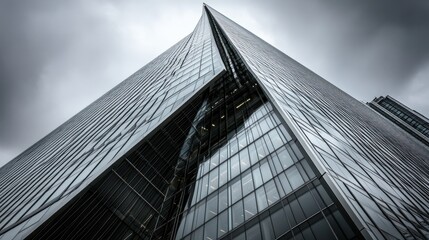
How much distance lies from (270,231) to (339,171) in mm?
4775

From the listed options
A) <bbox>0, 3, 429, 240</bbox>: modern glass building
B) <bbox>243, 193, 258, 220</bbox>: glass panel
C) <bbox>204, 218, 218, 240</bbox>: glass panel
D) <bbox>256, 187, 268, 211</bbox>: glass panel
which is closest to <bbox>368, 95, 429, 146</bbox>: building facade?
<bbox>0, 3, 429, 240</bbox>: modern glass building

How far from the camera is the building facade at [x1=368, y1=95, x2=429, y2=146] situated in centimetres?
12350

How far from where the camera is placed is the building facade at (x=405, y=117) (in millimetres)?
123500

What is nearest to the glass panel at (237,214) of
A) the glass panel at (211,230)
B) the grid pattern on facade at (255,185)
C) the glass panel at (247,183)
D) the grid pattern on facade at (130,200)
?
the grid pattern on facade at (255,185)

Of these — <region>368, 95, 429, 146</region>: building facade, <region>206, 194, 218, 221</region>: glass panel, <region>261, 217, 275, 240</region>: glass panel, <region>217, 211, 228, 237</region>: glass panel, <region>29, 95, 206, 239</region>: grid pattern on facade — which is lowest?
<region>368, 95, 429, 146</region>: building facade

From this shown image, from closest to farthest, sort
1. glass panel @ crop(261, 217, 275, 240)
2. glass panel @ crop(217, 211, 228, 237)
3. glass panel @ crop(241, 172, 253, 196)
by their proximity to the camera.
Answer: glass panel @ crop(261, 217, 275, 240) → glass panel @ crop(217, 211, 228, 237) → glass panel @ crop(241, 172, 253, 196)

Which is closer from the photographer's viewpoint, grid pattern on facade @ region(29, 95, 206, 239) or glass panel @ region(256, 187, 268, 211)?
glass panel @ region(256, 187, 268, 211)

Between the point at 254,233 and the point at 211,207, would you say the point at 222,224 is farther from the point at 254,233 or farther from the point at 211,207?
the point at 254,233

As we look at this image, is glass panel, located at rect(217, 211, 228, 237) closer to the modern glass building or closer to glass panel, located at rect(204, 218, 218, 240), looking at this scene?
the modern glass building

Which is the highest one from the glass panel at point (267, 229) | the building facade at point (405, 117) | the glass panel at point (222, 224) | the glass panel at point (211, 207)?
the glass panel at point (211, 207)

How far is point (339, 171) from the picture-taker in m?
15.6

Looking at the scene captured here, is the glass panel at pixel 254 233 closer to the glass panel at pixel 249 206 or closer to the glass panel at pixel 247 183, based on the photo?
the glass panel at pixel 249 206

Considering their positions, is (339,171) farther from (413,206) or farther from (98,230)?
(98,230)

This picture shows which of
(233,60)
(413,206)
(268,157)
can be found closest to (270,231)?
(268,157)
